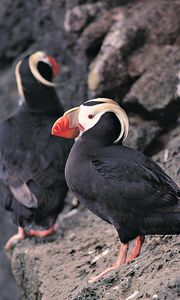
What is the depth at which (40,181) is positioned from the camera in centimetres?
689

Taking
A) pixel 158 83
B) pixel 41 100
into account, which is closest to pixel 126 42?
pixel 158 83

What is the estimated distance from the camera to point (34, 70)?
7.61 m

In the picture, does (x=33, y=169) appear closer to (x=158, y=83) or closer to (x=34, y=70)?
(x=34, y=70)

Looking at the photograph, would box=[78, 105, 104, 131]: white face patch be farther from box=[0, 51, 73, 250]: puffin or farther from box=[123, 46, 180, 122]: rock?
box=[123, 46, 180, 122]: rock

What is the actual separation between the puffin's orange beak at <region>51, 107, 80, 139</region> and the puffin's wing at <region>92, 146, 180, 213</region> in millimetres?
362

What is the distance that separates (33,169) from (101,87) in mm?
1627

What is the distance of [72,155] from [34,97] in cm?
234

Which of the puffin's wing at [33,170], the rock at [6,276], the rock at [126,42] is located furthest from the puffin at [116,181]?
the rock at [6,276]

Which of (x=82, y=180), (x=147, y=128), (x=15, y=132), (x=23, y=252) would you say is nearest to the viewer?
(x=82, y=180)

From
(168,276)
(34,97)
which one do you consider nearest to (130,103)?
(34,97)

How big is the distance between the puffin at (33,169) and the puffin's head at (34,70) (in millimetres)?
19

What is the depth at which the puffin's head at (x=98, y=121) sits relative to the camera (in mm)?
5281

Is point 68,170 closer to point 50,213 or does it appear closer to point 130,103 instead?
point 50,213

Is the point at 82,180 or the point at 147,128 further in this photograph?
the point at 147,128
